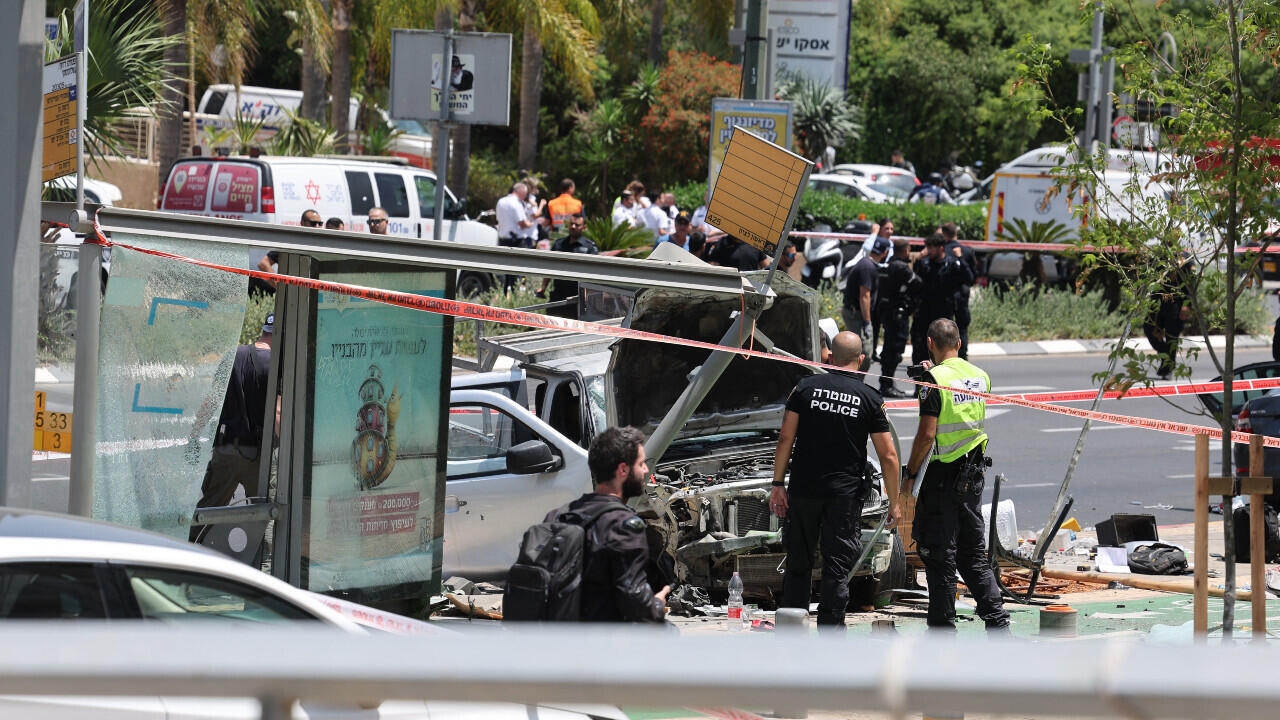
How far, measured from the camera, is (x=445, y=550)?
8.94 m

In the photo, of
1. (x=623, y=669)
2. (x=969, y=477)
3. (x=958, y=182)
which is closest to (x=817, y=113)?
(x=958, y=182)

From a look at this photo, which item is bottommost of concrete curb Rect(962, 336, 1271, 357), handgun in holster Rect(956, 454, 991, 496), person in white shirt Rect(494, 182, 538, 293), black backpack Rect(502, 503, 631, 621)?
concrete curb Rect(962, 336, 1271, 357)

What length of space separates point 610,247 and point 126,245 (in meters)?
15.2

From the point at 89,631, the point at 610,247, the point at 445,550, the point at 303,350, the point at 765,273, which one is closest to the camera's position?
the point at 89,631

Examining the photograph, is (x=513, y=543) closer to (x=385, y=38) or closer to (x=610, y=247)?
(x=610, y=247)

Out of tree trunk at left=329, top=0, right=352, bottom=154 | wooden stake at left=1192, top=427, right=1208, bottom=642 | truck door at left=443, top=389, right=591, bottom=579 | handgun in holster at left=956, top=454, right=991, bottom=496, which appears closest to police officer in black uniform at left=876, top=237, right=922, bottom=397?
truck door at left=443, top=389, right=591, bottom=579

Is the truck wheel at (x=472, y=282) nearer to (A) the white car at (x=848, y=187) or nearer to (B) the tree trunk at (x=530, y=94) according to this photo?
(A) the white car at (x=848, y=187)

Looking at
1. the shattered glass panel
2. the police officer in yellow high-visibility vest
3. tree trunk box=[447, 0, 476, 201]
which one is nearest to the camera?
the shattered glass panel

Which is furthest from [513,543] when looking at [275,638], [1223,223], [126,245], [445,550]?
[275,638]

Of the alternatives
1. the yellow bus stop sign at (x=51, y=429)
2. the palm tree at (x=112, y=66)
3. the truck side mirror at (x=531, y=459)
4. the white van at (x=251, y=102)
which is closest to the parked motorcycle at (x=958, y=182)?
the white van at (x=251, y=102)

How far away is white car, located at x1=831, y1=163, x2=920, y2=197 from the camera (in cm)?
4016

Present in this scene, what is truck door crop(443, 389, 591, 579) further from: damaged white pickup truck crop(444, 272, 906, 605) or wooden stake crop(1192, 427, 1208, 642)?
wooden stake crop(1192, 427, 1208, 642)

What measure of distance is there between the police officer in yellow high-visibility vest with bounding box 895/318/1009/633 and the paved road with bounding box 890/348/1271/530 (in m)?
3.59

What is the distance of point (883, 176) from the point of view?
40594 mm
